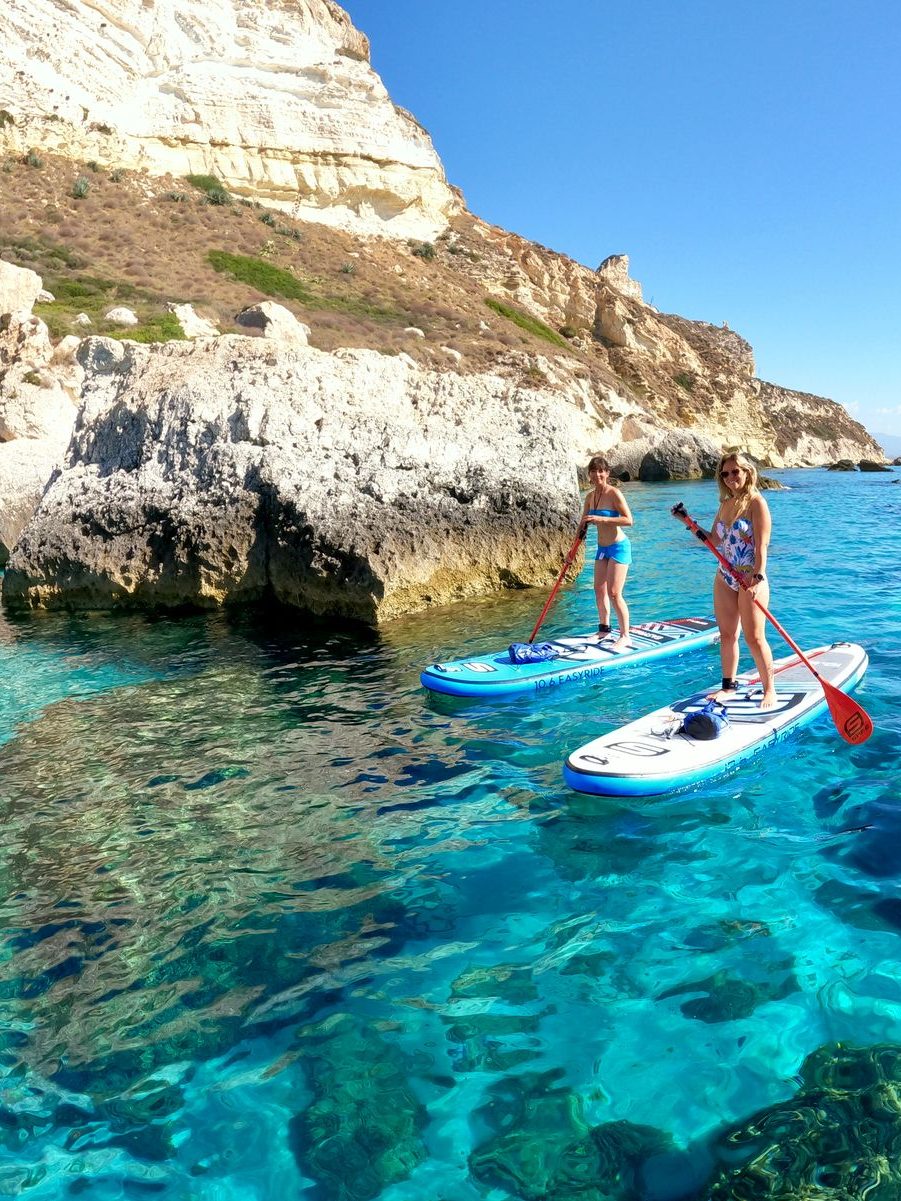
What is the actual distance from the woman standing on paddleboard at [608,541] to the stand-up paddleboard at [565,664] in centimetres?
24

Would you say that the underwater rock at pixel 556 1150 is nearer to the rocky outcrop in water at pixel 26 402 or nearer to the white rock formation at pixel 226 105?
the rocky outcrop in water at pixel 26 402

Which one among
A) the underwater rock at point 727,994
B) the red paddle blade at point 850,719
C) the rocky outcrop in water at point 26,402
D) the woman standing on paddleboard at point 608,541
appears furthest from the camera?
the rocky outcrop in water at point 26,402

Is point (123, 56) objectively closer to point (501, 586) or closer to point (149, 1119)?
point (501, 586)

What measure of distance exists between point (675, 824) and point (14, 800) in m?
4.58

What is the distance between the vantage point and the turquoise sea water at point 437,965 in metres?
2.73

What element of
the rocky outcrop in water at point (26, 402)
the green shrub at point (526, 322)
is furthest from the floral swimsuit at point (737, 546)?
the green shrub at point (526, 322)

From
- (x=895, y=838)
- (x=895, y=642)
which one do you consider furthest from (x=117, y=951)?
(x=895, y=642)

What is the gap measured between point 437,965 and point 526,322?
50.3 meters

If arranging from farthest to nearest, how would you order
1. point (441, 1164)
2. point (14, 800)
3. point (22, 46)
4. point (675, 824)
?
point (22, 46), point (14, 800), point (675, 824), point (441, 1164)

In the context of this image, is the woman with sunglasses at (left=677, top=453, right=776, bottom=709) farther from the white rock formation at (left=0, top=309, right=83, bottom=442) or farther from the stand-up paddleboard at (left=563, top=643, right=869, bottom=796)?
the white rock formation at (left=0, top=309, right=83, bottom=442)

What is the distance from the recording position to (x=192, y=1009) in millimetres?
3453

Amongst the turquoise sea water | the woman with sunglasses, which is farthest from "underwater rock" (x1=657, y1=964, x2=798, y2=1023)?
the woman with sunglasses

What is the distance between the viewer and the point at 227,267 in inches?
1620

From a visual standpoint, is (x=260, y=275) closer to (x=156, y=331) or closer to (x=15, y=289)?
(x=156, y=331)
